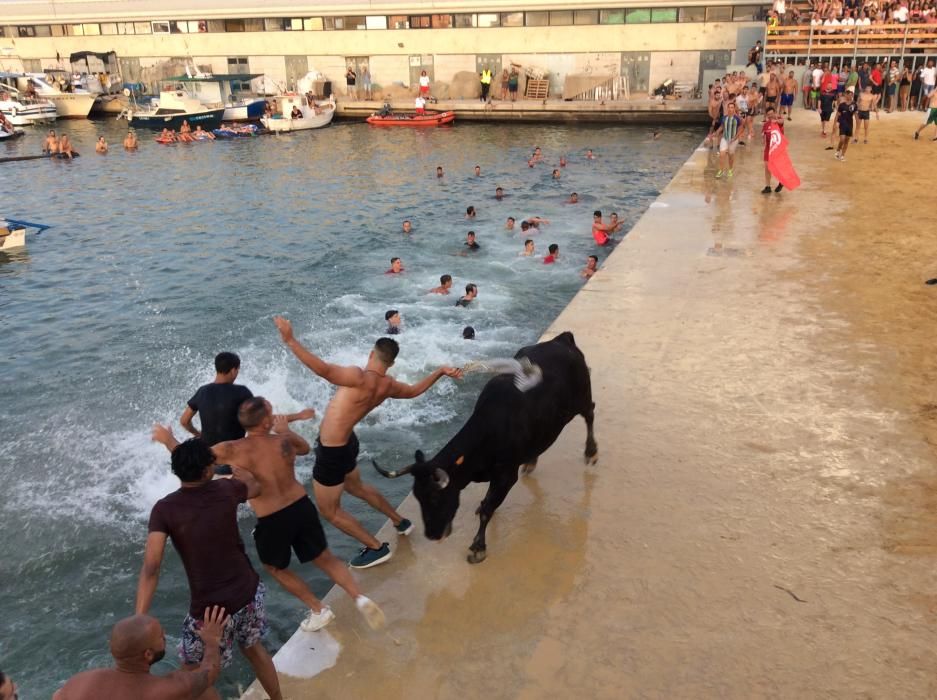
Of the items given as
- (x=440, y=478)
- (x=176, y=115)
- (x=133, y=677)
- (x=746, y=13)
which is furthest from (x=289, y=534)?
(x=746, y=13)

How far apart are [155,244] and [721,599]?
1972cm

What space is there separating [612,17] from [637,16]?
1.53 metres

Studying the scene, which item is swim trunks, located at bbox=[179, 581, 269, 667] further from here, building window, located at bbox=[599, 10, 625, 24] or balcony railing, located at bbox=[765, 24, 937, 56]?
building window, located at bbox=[599, 10, 625, 24]

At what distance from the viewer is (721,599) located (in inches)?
186

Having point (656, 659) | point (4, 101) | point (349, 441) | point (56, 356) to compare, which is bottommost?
point (56, 356)

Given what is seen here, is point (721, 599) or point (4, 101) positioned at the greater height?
point (4, 101)

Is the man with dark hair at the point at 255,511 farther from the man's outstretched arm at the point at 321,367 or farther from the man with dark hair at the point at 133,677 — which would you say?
the man with dark hair at the point at 133,677

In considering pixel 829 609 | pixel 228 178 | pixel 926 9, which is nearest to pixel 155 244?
pixel 228 178

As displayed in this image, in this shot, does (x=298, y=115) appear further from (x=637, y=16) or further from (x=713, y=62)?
(x=713, y=62)

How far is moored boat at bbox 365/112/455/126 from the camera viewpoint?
4250cm

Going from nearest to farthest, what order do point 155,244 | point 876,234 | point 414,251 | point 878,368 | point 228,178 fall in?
1. point 878,368
2. point 876,234
3. point 414,251
4. point 155,244
5. point 228,178

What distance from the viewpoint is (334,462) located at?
557cm

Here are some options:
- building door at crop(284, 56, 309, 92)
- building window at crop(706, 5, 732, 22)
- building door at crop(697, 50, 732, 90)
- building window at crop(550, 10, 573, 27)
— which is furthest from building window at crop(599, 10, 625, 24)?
building door at crop(284, 56, 309, 92)

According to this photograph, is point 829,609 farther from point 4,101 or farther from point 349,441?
point 4,101
